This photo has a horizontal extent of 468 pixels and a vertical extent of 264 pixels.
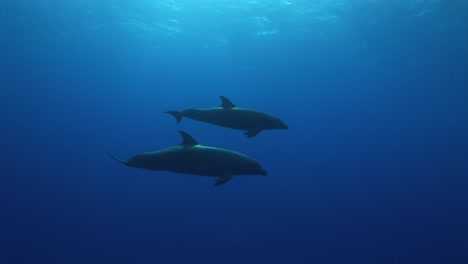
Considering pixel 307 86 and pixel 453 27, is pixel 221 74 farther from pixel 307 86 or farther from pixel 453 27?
pixel 453 27

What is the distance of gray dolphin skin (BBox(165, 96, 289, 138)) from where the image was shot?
9.16 metres

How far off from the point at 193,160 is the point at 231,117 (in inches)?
60.7

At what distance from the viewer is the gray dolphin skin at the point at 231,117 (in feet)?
30.0

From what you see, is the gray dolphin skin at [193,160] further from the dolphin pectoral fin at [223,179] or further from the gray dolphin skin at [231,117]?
the gray dolphin skin at [231,117]

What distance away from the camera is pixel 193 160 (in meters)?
8.16

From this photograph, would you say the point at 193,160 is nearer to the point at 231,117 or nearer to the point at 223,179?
the point at 223,179

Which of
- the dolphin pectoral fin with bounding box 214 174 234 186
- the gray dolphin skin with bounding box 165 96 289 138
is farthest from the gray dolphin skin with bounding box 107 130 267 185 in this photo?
the gray dolphin skin with bounding box 165 96 289 138

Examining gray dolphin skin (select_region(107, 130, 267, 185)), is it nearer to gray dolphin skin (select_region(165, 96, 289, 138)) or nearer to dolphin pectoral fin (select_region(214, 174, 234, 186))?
dolphin pectoral fin (select_region(214, 174, 234, 186))

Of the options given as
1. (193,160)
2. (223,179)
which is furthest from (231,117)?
(223,179)

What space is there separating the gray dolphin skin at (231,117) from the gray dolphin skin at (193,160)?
3.37 ft

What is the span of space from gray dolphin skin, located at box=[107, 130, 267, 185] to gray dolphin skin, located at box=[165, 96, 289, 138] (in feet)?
3.37

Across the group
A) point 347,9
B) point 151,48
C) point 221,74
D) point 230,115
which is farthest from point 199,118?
point 221,74

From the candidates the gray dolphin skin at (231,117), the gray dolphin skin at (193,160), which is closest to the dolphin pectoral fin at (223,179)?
the gray dolphin skin at (193,160)

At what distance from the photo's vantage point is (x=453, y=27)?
97.6ft
